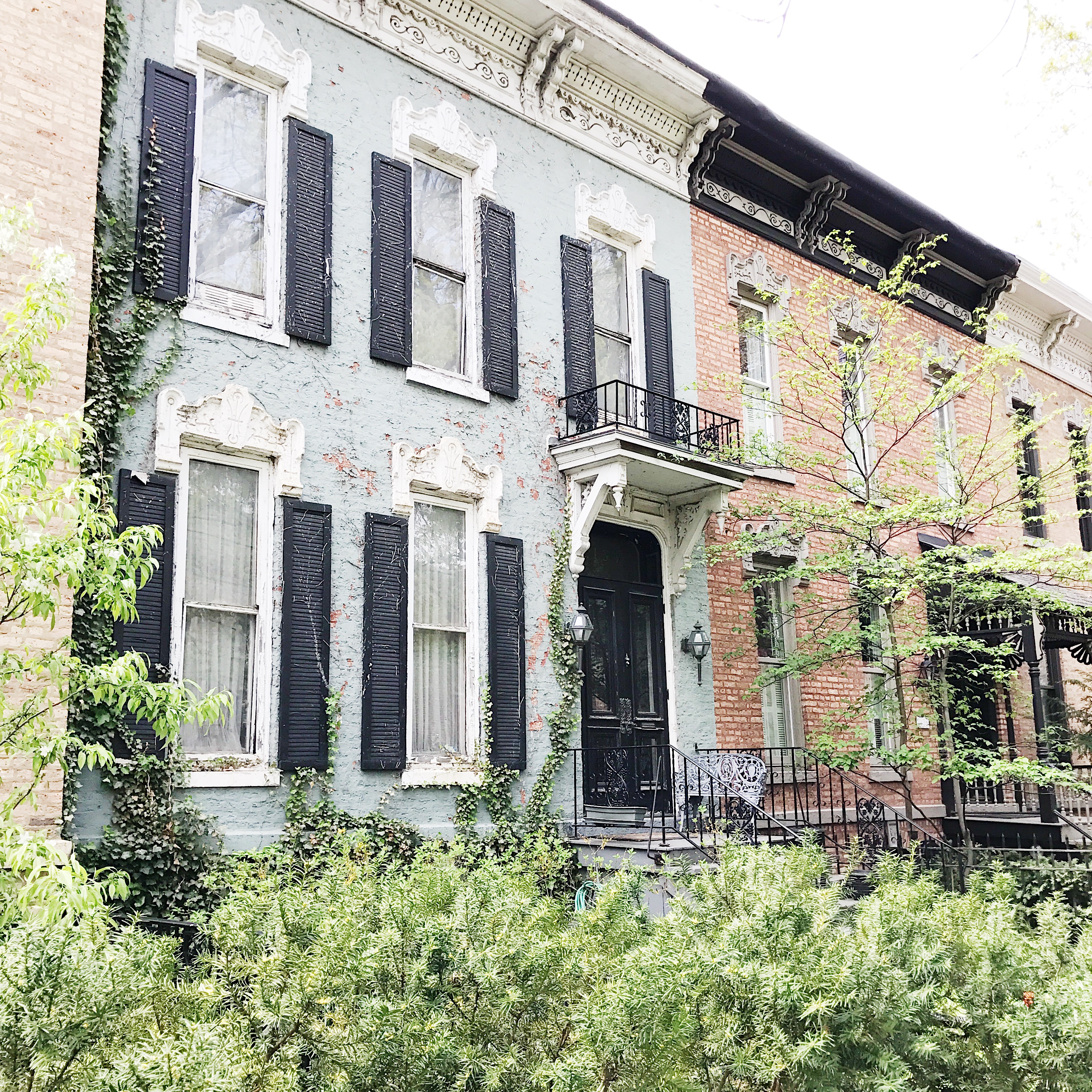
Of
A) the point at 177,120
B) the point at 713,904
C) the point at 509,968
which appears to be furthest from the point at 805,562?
the point at 509,968

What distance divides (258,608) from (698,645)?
16.7 ft

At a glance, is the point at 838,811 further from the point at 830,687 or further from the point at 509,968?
the point at 509,968

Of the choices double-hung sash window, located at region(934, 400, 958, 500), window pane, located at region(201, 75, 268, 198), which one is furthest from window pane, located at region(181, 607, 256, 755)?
double-hung sash window, located at region(934, 400, 958, 500)

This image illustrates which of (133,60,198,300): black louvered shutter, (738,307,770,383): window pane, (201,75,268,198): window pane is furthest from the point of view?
(738,307,770,383): window pane

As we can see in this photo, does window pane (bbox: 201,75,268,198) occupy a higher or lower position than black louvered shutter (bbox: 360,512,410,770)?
higher

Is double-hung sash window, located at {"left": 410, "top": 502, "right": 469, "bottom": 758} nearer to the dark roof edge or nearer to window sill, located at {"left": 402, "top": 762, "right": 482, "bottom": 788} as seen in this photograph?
window sill, located at {"left": 402, "top": 762, "right": 482, "bottom": 788}

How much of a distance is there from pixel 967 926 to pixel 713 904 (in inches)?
34.0

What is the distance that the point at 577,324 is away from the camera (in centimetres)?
1180

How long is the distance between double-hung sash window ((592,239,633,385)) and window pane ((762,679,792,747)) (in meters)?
4.11

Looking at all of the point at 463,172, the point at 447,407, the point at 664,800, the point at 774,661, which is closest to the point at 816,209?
the point at 463,172

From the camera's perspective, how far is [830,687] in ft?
45.6

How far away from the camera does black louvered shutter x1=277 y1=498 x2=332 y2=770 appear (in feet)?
28.3

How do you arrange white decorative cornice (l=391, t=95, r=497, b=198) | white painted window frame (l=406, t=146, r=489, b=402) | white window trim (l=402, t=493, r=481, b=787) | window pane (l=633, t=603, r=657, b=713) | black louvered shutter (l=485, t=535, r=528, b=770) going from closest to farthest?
white window trim (l=402, t=493, r=481, b=787)
black louvered shutter (l=485, t=535, r=528, b=770)
white painted window frame (l=406, t=146, r=489, b=402)
white decorative cornice (l=391, t=95, r=497, b=198)
window pane (l=633, t=603, r=657, b=713)

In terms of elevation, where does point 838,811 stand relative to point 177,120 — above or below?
below
